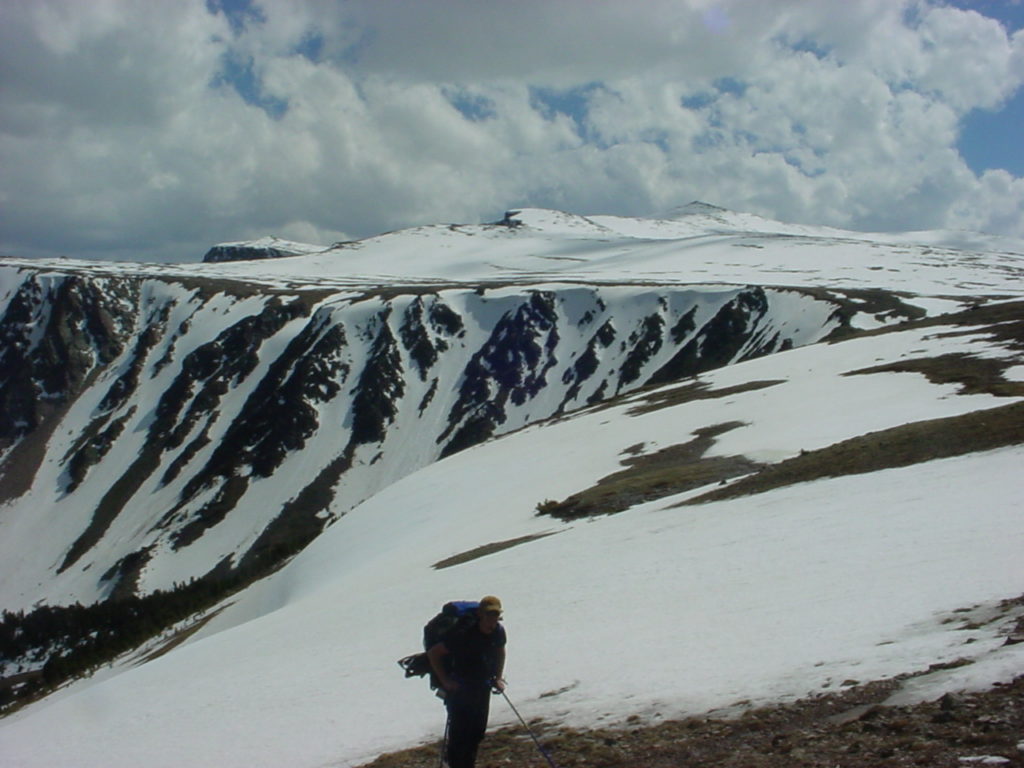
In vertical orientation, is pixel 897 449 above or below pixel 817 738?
above

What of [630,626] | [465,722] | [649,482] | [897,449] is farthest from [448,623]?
[649,482]

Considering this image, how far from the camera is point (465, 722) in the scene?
10.4 metres

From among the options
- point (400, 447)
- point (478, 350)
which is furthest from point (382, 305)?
point (400, 447)

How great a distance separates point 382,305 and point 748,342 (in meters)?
91.0

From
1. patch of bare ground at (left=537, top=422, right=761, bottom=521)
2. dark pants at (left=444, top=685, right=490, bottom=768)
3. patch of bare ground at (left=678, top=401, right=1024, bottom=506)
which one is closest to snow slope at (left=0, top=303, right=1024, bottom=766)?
patch of bare ground at (left=678, top=401, right=1024, bottom=506)

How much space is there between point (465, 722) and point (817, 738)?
14.1 feet

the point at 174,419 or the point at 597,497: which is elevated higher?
the point at 174,419

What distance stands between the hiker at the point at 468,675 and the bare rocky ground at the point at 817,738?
151cm

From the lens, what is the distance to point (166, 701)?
2156 centimetres

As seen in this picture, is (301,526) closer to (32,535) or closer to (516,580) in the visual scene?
(32,535)

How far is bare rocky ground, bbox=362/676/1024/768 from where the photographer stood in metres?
8.62

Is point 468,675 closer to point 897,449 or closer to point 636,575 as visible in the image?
point 636,575

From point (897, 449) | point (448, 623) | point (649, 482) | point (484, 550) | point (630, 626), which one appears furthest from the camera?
point (649, 482)

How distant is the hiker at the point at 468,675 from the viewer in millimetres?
10398
